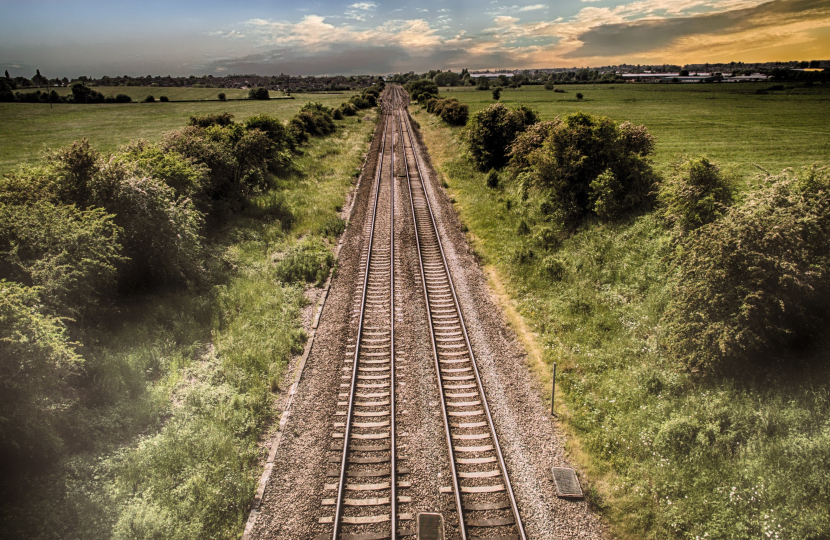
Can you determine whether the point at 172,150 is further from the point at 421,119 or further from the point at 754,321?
the point at 421,119

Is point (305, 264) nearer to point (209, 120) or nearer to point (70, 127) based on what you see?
point (209, 120)

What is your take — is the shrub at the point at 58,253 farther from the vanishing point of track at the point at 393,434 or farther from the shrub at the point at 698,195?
the shrub at the point at 698,195

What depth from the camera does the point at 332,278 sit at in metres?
16.8

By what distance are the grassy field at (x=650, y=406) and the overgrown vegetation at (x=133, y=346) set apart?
7.82 meters

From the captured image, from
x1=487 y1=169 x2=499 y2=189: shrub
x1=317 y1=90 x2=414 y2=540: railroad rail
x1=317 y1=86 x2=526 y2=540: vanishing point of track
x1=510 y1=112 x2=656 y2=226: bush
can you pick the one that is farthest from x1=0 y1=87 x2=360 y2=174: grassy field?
x1=510 y1=112 x2=656 y2=226: bush

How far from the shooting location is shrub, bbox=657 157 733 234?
40.9ft

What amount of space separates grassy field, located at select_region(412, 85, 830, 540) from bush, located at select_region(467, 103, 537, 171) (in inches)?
528

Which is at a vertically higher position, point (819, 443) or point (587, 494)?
point (819, 443)

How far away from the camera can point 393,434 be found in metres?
9.16

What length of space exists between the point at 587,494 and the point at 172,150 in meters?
23.6

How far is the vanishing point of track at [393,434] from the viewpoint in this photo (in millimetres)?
7477

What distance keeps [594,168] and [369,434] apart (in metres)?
16.5

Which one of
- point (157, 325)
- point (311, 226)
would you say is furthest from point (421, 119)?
point (157, 325)

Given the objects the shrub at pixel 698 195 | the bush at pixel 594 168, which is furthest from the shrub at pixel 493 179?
the shrub at pixel 698 195
